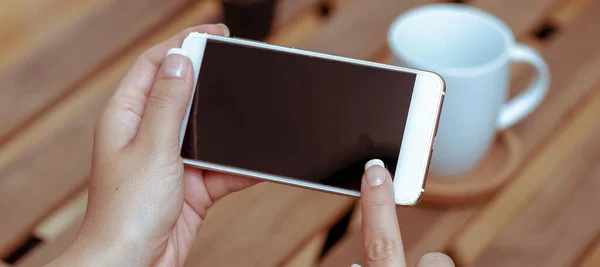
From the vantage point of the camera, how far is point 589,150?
2.15ft

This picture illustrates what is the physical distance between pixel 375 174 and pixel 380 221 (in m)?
0.04

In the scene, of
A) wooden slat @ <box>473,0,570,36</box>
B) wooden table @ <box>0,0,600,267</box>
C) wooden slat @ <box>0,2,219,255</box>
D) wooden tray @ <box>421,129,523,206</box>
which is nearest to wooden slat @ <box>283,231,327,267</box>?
wooden table @ <box>0,0,600,267</box>

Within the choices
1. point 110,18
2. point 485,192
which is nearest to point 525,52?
point 485,192

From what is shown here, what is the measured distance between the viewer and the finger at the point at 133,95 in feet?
1.79

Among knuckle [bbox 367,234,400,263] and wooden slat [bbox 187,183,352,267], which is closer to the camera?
knuckle [bbox 367,234,400,263]

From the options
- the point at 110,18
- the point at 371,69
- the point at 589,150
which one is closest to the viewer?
the point at 371,69

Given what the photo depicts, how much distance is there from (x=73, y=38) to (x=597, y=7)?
62cm

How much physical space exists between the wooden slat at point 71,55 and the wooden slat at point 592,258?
0.52m

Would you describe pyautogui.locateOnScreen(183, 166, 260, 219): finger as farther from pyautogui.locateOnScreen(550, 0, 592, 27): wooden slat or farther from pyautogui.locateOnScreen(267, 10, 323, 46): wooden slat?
pyautogui.locateOnScreen(550, 0, 592, 27): wooden slat

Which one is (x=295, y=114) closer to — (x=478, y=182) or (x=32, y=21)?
(x=478, y=182)

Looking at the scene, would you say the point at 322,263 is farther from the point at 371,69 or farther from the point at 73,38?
the point at 73,38

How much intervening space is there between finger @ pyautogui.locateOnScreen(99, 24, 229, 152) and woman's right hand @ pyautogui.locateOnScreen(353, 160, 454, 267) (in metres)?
0.19

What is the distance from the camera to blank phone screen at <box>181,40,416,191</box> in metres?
0.53

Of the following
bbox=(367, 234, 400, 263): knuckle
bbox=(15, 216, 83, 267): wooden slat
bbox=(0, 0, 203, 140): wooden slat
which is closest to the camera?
bbox=(367, 234, 400, 263): knuckle
